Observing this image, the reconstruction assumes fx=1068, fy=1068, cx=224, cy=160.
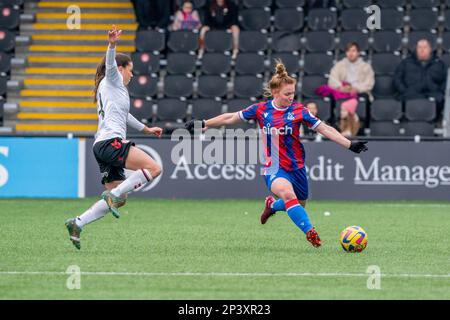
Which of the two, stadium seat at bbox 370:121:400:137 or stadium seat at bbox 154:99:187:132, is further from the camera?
stadium seat at bbox 154:99:187:132

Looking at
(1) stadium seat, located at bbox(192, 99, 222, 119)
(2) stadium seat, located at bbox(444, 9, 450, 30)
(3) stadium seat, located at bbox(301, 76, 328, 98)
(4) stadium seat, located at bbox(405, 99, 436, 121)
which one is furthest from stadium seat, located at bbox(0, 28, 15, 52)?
(2) stadium seat, located at bbox(444, 9, 450, 30)

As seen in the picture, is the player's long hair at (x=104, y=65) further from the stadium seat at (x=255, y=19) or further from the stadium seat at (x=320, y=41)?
the stadium seat at (x=255, y=19)

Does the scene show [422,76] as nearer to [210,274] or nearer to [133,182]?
[133,182]

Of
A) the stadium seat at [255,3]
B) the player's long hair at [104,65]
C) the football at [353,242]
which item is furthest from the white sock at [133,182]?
the stadium seat at [255,3]

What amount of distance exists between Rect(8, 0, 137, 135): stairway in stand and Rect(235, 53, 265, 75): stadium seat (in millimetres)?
2532

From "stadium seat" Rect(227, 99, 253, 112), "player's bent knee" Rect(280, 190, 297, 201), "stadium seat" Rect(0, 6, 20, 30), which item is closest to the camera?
"player's bent knee" Rect(280, 190, 297, 201)

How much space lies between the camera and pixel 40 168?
56.6 feet

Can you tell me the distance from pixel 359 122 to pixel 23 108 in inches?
257

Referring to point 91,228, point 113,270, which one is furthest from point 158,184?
point 113,270

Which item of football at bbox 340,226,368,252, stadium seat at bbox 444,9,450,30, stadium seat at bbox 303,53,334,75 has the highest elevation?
stadium seat at bbox 444,9,450,30

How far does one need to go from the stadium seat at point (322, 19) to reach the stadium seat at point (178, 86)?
2.69 m

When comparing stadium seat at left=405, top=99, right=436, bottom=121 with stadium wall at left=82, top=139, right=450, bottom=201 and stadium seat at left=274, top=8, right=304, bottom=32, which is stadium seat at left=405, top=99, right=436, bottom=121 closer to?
stadium wall at left=82, top=139, right=450, bottom=201

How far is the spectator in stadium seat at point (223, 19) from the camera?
A: 2036 centimetres

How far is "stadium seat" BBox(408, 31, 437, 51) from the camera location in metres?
19.8
